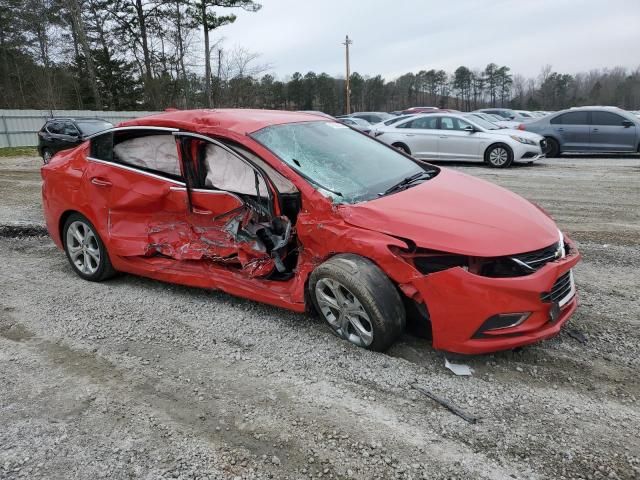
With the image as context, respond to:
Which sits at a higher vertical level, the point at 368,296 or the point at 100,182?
the point at 100,182

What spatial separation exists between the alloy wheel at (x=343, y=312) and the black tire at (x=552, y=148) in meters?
12.9

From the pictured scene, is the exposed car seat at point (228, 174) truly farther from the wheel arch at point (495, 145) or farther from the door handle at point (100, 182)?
the wheel arch at point (495, 145)

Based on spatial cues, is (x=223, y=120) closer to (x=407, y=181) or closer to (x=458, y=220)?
(x=407, y=181)

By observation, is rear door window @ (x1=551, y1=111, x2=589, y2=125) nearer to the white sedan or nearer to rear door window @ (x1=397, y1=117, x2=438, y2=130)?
the white sedan

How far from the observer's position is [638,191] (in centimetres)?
841

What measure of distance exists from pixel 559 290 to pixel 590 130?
12.8 meters

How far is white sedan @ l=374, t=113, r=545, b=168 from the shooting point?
12203 mm

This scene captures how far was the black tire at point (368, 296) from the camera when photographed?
2969 mm

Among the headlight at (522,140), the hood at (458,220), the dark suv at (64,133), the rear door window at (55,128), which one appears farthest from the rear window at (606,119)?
the rear door window at (55,128)

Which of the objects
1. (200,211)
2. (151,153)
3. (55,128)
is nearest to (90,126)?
(55,128)

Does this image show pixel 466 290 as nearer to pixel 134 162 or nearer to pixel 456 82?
pixel 134 162

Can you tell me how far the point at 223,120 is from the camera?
12.5ft

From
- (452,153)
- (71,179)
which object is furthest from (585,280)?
(452,153)

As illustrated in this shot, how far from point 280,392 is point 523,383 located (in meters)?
1.42
